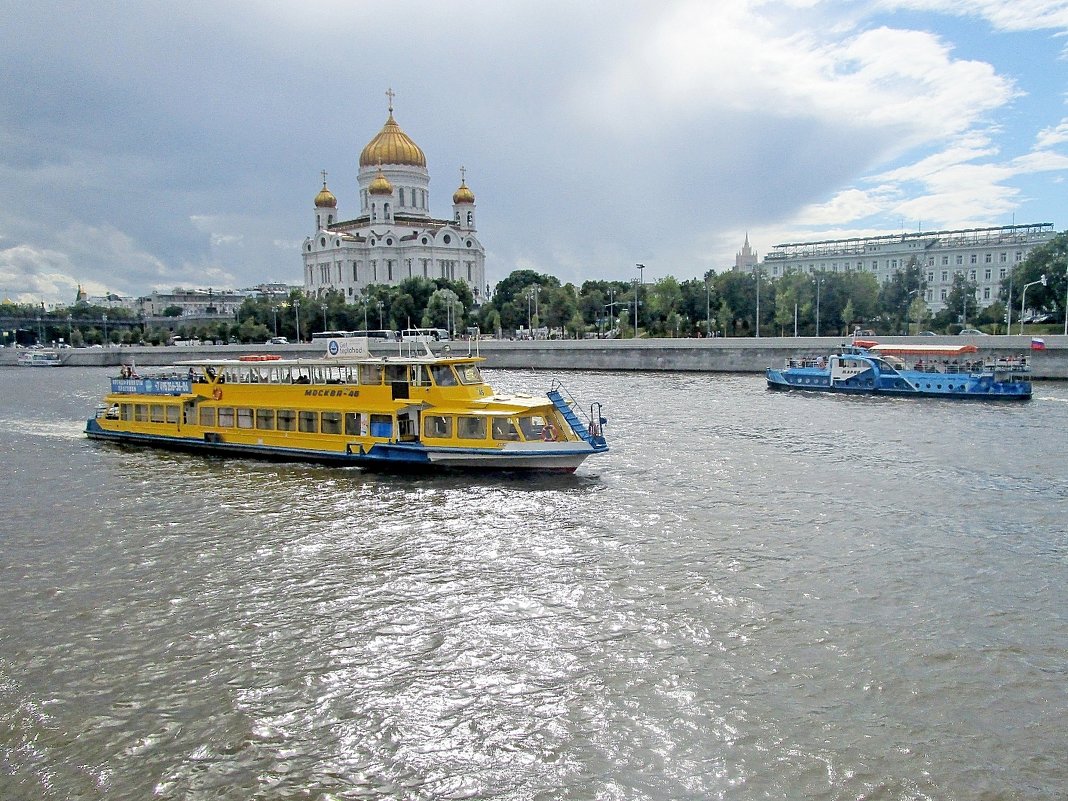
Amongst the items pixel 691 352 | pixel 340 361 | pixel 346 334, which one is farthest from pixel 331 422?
pixel 691 352

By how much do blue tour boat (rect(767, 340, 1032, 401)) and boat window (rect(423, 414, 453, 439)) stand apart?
32.3 m

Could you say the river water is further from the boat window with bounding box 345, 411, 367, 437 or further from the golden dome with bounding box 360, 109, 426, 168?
the golden dome with bounding box 360, 109, 426, 168

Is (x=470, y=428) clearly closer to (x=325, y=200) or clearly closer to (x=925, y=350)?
(x=925, y=350)

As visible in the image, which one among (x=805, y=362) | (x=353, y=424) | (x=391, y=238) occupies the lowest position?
(x=353, y=424)

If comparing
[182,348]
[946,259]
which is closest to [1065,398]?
[946,259]

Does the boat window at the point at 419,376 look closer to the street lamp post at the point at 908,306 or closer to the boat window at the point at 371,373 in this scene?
the boat window at the point at 371,373

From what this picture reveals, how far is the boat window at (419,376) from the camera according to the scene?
26297 millimetres

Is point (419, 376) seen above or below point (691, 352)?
above

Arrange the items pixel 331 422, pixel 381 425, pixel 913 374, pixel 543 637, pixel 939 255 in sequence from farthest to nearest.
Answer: pixel 939 255 → pixel 913 374 → pixel 331 422 → pixel 381 425 → pixel 543 637

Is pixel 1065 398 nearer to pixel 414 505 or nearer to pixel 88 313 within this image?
pixel 414 505

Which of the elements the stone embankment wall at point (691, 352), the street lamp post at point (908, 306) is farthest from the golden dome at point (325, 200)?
the street lamp post at point (908, 306)

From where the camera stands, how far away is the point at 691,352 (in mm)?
70688

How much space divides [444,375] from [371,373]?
8.56ft

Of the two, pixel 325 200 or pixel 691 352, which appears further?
pixel 325 200
